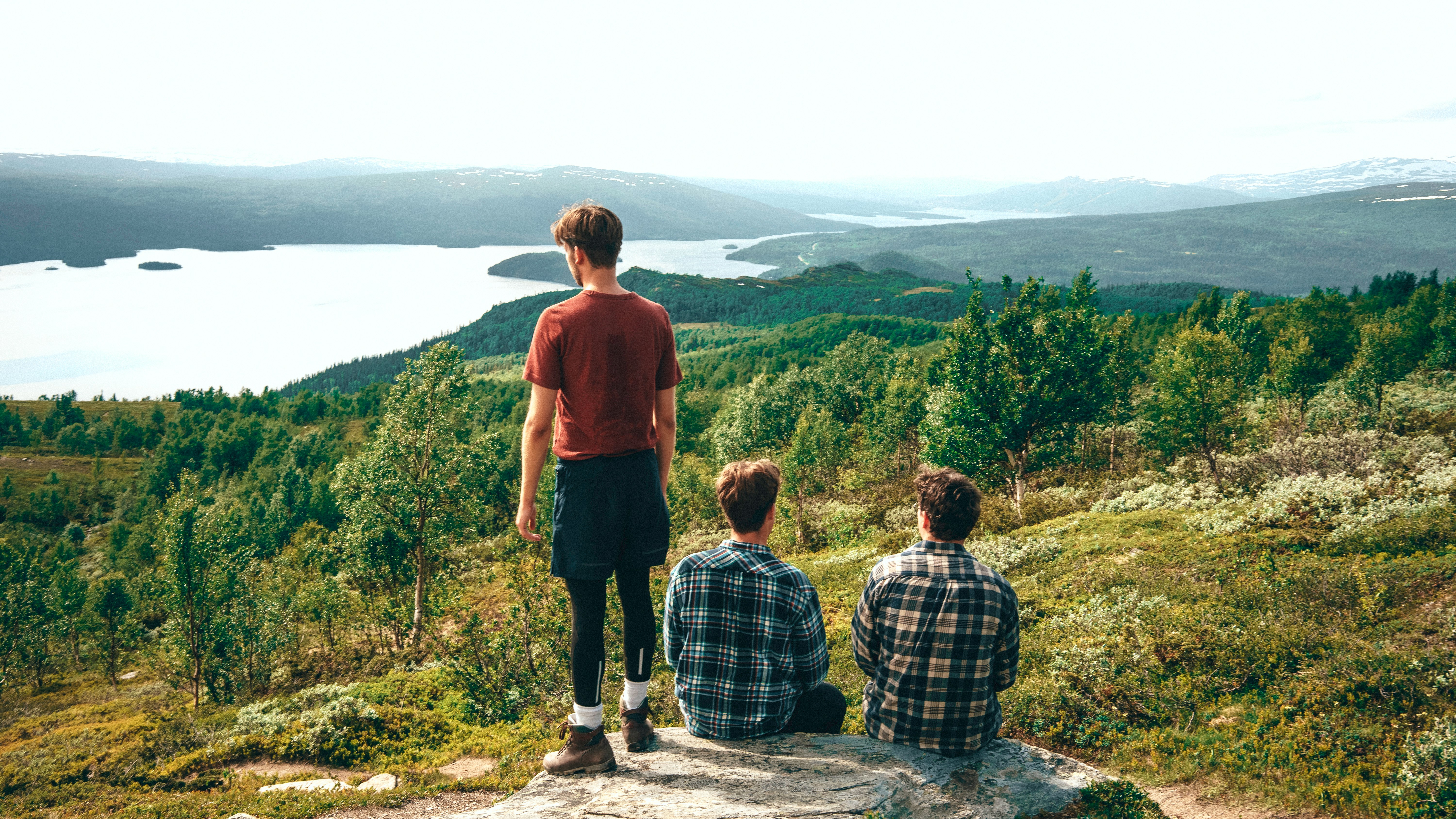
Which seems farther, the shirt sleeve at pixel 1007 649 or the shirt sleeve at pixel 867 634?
the shirt sleeve at pixel 867 634

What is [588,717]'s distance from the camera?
4.94 meters

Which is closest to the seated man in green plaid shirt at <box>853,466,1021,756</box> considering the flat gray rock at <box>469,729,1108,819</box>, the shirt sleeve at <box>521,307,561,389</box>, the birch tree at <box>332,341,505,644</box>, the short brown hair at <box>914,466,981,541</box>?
the short brown hair at <box>914,466,981,541</box>

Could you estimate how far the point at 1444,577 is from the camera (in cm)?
930

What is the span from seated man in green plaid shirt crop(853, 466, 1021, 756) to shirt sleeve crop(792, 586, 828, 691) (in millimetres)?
300

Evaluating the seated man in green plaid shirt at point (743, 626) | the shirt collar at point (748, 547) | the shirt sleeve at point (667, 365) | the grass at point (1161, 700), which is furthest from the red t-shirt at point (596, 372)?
the grass at point (1161, 700)

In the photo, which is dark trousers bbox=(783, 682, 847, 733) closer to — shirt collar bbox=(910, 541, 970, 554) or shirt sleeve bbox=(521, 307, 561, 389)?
shirt collar bbox=(910, 541, 970, 554)

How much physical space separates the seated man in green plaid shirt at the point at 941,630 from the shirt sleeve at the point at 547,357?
2.69 metres

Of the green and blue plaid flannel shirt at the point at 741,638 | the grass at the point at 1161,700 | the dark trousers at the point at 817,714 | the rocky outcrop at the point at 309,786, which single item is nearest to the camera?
the green and blue plaid flannel shirt at the point at 741,638

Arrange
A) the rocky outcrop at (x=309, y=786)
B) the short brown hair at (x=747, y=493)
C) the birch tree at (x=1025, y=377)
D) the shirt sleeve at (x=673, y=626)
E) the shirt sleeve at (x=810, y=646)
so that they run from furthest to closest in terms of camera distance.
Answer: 1. the birch tree at (x=1025, y=377)
2. the rocky outcrop at (x=309, y=786)
3. the shirt sleeve at (x=673, y=626)
4. the shirt sleeve at (x=810, y=646)
5. the short brown hair at (x=747, y=493)

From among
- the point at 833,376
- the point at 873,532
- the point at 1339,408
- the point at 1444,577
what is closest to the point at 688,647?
the point at 1444,577

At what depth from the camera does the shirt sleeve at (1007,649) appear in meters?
4.82

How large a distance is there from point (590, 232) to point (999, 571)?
16.6m

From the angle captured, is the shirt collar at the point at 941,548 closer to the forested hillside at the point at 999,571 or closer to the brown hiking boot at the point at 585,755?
the brown hiking boot at the point at 585,755

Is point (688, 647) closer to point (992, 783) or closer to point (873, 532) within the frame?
point (992, 783)
